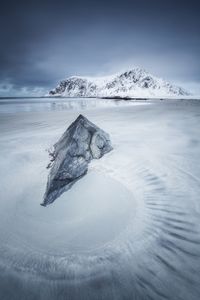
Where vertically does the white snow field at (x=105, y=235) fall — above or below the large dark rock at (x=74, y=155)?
below

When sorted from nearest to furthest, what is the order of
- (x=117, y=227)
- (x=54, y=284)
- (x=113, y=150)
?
(x=54, y=284)
(x=117, y=227)
(x=113, y=150)

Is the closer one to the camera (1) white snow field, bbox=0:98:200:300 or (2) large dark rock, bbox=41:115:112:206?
(1) white snow field, bbox=0:98:200:300

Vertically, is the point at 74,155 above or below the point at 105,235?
above

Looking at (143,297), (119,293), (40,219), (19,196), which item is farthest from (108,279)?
(19,196)

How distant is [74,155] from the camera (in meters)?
3.12

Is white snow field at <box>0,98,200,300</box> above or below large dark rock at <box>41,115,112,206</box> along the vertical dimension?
below

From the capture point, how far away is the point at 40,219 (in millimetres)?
2215

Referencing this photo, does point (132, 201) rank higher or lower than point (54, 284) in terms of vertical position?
higher

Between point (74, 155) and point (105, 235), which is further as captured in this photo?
point (74, 155)

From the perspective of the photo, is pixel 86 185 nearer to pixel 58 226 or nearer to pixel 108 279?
pixel 58 226

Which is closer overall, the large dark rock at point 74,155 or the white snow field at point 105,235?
the white snow field at point 105,235

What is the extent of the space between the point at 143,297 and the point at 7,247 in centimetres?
142

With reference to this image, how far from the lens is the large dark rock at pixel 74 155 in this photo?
8.50 feet

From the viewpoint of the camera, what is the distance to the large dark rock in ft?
8.50
